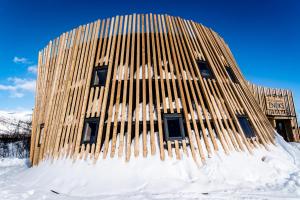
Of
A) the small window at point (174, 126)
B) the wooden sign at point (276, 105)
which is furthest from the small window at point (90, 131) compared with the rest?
the wooden sign at point (276, 105)

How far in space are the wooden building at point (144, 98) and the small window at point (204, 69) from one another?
5 cm

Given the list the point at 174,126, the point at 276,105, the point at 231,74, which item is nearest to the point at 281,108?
the point at 276,105

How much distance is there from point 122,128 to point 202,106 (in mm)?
3197

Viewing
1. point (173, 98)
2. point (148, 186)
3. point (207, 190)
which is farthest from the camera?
point (173, 98)

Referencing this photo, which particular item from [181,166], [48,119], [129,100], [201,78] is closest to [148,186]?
[181,166]

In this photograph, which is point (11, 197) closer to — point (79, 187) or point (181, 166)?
point (79, 187)

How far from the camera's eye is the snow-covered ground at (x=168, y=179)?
642 centimetres

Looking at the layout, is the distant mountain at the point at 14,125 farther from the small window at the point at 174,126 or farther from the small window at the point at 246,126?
the small window at the point at 246,126

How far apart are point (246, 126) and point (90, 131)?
254 inches

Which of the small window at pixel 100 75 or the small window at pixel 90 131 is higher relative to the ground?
the small window at pixel 100 75

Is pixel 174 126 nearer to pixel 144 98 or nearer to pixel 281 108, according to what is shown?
pixel 144 98

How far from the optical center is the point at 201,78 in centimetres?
989

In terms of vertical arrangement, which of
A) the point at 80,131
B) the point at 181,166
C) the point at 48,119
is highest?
the point at 48,119

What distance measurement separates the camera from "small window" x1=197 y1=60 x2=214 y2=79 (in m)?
10.5
